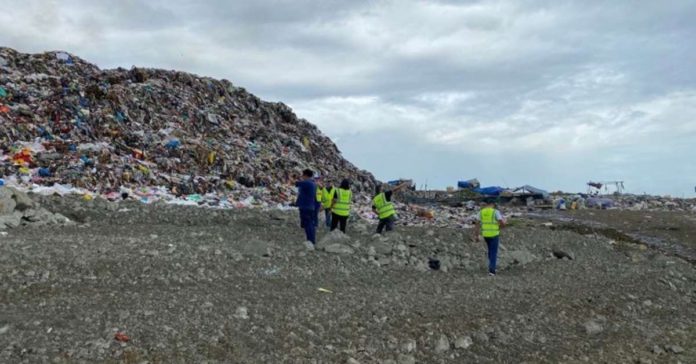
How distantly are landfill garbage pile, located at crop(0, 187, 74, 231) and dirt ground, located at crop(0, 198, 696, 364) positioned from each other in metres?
0.45

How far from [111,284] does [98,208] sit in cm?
584

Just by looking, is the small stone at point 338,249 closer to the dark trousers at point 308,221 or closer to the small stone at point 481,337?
the dark trousers at point 308,221

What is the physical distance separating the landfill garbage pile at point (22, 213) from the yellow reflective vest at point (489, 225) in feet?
22.5

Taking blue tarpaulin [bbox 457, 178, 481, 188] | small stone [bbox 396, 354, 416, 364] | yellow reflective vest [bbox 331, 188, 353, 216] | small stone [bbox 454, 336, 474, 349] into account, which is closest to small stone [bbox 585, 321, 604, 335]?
small stone [bbox 454, 336, 474, 349]

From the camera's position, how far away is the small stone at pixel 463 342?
18.6 ft

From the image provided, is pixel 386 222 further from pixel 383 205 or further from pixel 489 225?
pixel 489 225

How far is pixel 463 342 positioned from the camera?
5738mm

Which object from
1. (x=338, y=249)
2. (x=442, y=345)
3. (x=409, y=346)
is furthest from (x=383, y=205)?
(x=409, y=346)

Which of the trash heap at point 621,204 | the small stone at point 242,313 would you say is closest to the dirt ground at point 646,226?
the trash heap at point 621,204

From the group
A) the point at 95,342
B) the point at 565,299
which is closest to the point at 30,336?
the point at 95,342

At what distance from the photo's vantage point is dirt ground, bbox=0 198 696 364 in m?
4.82

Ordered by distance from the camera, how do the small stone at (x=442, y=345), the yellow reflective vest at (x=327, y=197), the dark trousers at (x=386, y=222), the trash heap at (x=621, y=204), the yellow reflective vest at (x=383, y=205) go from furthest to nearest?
the trash heap at (x=621, y=204)
the dark trousers at (x=386, y=222)
the yellow reflective vest at (x=383, y=205)
the yellow reflective vest at (x=327, y=197)
the small stone at (x=442, y=345)

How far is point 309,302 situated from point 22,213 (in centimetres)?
613

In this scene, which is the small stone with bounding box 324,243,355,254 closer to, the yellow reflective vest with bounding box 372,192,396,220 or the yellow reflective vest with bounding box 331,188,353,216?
the yellow reflective vest with bounding box 331,188,353,216
